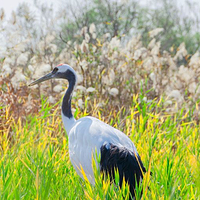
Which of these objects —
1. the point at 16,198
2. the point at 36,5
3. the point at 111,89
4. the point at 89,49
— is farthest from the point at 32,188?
the point at 36,5

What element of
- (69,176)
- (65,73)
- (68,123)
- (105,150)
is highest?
(65,73)

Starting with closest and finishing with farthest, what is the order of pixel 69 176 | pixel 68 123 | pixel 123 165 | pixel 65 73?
1. pixel 123 165
2. pixel 69 176
3. pixel 68 123
4. pixel 65 73

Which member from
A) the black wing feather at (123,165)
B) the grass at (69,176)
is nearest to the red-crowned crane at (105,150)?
the black wing feather at (123,165)

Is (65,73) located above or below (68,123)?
above

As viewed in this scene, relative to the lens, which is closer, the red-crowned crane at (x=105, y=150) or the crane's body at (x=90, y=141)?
the red-crowned crane at (x=105, y=150)

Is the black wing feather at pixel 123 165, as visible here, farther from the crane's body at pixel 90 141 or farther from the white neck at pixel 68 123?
the white neck at pixel 68 123

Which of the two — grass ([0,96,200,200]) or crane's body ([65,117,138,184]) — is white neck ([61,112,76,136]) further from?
crane's body ([65,117,138,184])

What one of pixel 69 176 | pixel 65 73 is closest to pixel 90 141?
pixel 69 176

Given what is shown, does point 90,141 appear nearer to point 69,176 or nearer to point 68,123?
point 69,176

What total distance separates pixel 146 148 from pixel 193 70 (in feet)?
10.2

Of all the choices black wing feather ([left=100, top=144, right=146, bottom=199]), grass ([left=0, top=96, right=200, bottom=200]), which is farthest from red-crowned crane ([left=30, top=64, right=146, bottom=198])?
grass ([left=0, top=96, right=200, bottom=200])

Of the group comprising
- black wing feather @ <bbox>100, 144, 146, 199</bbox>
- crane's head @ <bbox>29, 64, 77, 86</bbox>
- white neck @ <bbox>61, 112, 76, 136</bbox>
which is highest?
crane's head @ <bbox>29, 64, 77, 86</bbox>

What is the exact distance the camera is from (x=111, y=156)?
3102mm

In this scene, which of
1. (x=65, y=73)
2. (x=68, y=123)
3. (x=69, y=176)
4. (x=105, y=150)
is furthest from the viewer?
(x=65, y=73)
